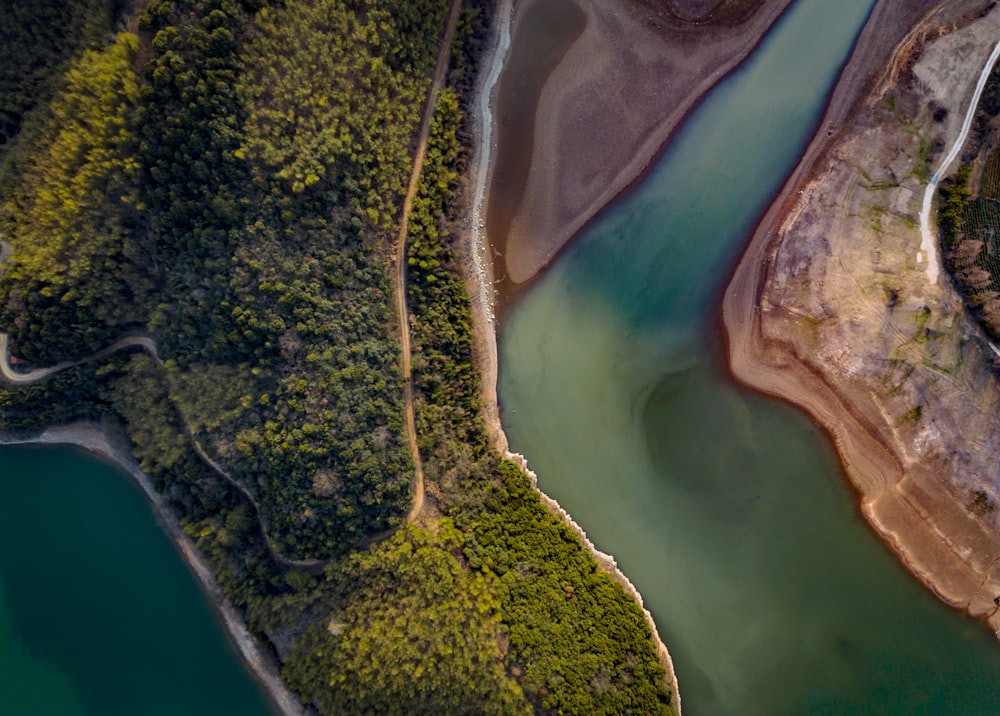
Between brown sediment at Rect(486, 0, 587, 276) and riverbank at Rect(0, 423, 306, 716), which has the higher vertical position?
brown sediment at Rect(486, 0, 587, 276)

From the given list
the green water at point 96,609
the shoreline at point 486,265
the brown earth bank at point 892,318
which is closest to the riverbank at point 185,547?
the green water at point 96,609

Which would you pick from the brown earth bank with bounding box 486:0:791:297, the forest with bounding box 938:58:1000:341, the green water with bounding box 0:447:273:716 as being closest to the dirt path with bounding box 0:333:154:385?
the green water with bounding box 0:447:273:716

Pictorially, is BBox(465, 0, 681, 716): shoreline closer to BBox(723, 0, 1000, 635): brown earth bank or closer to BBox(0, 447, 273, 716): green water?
BBox(723, 0, 1000, 635): brown earth bank

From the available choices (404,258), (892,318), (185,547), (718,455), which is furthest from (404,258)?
(892,318)

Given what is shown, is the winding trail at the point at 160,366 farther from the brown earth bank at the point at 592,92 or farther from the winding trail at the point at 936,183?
the winding trail at the point at 936,183

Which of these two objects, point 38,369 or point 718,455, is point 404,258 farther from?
point 718,455
